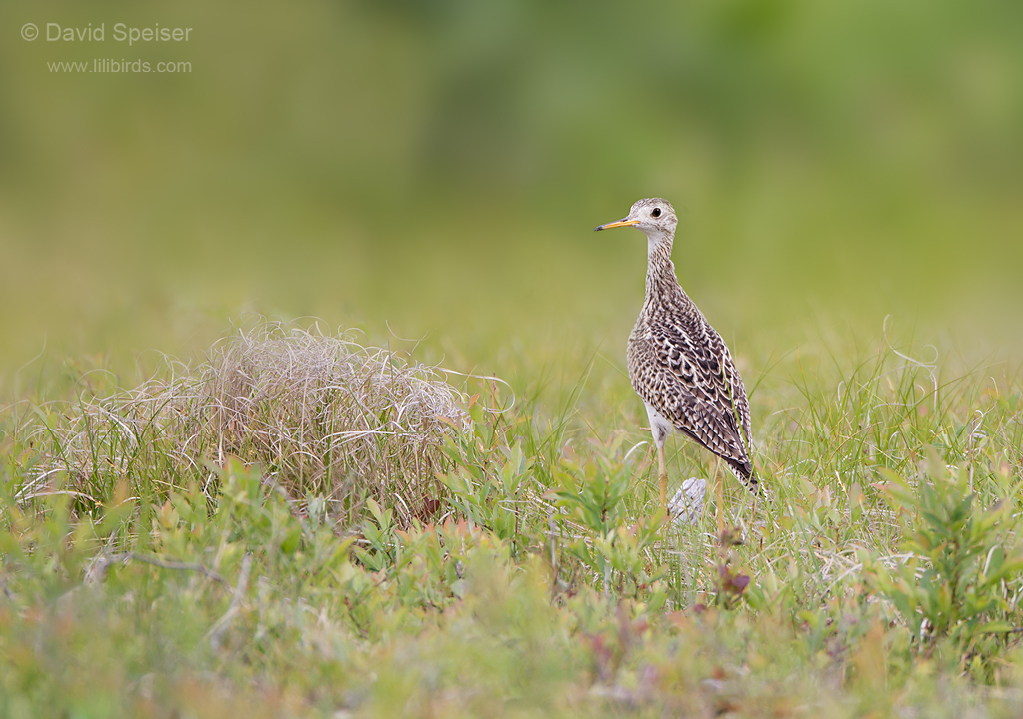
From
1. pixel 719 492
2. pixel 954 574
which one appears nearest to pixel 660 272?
pixel 719 492

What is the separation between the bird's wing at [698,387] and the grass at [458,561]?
0.21m

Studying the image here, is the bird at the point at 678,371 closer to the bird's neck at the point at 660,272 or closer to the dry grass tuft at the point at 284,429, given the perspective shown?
the bird's neck at the point at 660,272

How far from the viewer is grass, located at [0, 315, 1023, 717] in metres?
2.55

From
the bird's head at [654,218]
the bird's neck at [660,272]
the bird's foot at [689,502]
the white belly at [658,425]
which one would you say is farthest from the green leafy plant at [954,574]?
the bird's head at [654,218]

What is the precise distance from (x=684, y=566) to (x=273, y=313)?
3.04 m

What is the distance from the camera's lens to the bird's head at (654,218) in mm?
6004

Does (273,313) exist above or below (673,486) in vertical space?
above

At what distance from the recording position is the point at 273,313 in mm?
5617

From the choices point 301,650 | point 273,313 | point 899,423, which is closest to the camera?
point 301,650

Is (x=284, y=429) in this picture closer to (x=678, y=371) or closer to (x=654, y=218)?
(x=678, y=371)

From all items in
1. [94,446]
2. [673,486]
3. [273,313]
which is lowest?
[673,486]

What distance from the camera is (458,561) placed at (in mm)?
3352

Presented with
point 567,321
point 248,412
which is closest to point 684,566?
point 248,412

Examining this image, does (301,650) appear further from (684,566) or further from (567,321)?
(567,321)
